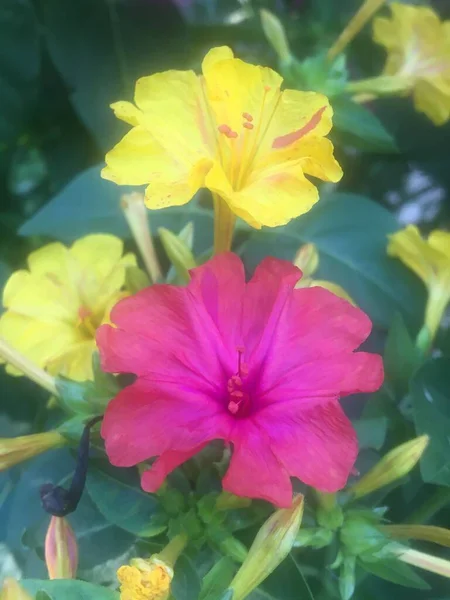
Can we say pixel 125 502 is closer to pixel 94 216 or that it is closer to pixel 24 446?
pixel 24 446

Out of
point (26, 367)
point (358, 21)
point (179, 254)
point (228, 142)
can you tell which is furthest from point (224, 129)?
point (358, 21)

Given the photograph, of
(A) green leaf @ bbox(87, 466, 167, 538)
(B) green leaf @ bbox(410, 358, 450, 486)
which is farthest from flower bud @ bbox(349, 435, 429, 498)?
(A) green leaf @ bbox(87, 466, 167, 538)

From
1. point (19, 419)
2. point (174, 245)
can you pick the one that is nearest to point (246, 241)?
point (174, 245)

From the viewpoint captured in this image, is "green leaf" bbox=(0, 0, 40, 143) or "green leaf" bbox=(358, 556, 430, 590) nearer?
"green leaf" bbox=(358, 556, 430, 590)

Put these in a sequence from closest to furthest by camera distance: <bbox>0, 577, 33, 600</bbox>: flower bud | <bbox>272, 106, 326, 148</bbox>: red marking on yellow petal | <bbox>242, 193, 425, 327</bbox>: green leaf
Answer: <bbox>0, 577, 33, 600</bbox>: flower bud < <bbox>272, 106, 326, 148</bbox>: red marking on yellow petal < <bbox>242, 193, 425, 327</bbox>: green leaf

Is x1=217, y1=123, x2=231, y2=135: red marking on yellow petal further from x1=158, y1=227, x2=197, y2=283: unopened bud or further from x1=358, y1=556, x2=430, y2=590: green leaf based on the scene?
x1=358, y1=556, x2=430, y2=590: green leaf

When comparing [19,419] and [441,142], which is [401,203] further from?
[19,419]

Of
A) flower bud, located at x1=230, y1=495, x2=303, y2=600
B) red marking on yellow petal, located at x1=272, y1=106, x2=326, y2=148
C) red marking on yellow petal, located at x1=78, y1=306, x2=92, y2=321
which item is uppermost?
red marking on yellow petal, located at x1=272, y1=106, x2=326, y2=148
